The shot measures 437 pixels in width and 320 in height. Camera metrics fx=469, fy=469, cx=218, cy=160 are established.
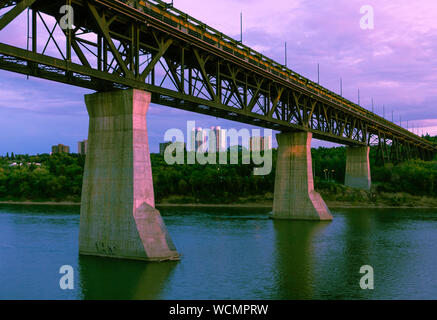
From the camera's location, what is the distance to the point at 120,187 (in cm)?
3309

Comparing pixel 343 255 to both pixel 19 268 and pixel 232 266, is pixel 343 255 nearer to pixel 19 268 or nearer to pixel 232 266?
pixel 232 266

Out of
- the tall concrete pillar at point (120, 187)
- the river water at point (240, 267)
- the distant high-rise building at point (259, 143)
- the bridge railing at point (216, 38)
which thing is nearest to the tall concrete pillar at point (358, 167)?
the bridge railing at point (216, 38)

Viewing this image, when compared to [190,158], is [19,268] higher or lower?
lower

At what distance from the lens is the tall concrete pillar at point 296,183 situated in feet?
213

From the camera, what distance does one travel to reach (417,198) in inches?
4333

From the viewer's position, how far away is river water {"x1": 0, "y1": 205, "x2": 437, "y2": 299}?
2631 cm

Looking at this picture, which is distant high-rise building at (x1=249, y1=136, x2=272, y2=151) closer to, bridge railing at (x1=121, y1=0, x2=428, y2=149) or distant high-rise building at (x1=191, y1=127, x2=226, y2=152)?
distant high-rise building at (x1=191, y1=127, x2=226, y2=152)

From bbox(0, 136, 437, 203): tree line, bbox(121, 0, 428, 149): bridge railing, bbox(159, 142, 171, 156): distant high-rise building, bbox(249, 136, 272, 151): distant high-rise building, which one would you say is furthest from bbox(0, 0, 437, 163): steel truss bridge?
bbox(159, 142, 171, 156): distant high-rise building

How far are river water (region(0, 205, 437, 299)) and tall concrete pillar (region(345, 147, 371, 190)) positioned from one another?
4390 centimetres

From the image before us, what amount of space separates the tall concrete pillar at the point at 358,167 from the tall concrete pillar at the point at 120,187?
235 ft

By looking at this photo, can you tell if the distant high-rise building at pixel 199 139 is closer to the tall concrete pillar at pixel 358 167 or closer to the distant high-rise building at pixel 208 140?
the distant high-rise building at pixel 208 140
